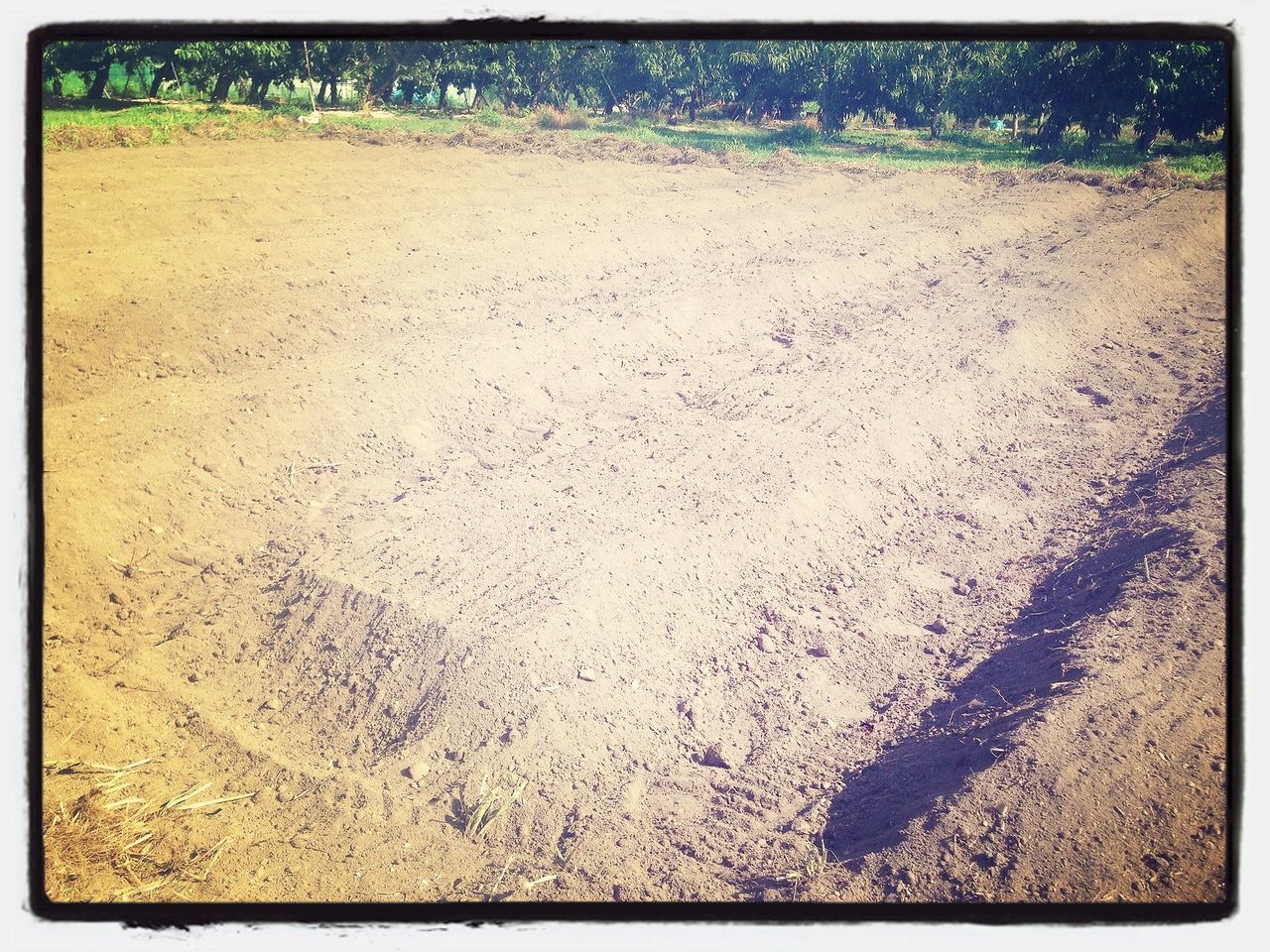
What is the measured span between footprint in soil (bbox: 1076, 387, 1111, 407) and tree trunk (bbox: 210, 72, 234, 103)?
5901mm

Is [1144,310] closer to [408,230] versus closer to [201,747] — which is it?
[408,230]

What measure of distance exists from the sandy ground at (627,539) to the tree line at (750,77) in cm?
67

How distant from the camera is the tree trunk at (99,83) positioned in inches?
197

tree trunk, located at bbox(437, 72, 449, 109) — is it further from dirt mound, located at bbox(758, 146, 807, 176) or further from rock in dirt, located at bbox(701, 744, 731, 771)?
rock in dirt, located at bbox(701, 744, 731, 771)

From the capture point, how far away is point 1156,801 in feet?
8.56

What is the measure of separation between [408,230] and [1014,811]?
5109mm

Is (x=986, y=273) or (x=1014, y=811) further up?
(x=986, y=273)

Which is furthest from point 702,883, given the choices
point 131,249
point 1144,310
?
point 131,249

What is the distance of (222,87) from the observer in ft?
20.2

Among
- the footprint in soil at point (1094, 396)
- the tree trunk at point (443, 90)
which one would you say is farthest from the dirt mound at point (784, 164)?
the footprint in soil at point (1094, 396)

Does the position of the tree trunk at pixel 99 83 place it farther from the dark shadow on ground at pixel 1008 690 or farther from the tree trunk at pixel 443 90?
the dark shadow on ground at pixel 1008 690

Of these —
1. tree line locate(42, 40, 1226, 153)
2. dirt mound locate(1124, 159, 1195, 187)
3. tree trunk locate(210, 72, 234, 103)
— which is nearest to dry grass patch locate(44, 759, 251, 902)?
tree line locate(42, 40, 1226, 153)

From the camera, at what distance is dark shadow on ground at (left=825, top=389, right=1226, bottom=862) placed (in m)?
2.90

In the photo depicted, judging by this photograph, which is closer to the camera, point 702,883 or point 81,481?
point 702,883
